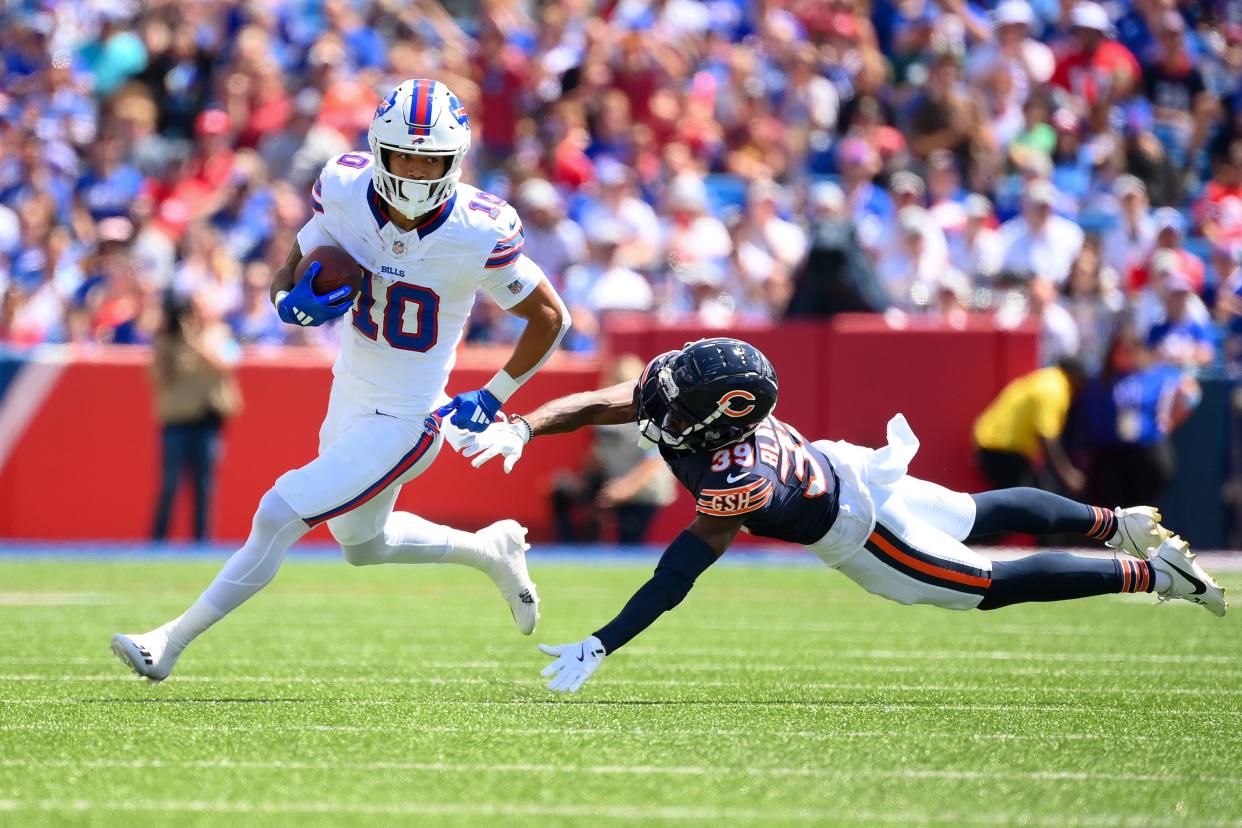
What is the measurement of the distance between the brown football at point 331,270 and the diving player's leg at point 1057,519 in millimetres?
2088

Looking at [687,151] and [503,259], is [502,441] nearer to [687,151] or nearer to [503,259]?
[503,259]

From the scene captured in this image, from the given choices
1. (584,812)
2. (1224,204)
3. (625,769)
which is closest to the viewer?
Answer: (584,812)

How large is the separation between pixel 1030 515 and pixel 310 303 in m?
2.36

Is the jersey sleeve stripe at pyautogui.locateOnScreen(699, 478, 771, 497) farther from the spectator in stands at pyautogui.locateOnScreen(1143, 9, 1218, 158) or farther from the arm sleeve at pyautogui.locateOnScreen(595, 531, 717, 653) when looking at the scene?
the spectator in stands at pyautogui.locateOnScreen(1143, 9, 1218, 158)

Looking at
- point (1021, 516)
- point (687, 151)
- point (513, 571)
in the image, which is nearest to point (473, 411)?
point (513, 571)

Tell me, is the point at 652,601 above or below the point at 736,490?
below

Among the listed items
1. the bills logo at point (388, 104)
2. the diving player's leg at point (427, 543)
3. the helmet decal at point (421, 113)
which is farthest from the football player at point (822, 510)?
the bills logo at point (388, 104)

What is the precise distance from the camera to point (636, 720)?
16.3 feet

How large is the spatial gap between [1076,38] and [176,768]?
11.0 meters

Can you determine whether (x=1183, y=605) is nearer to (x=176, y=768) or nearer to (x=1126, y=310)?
(x=1126, y=310)

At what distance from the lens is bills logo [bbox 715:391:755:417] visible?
5.02m

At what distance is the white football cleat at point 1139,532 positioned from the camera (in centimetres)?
561

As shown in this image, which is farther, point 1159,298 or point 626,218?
point 626,218

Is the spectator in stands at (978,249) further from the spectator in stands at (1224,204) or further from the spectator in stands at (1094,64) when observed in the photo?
the spectator in stands at (1094,64)
